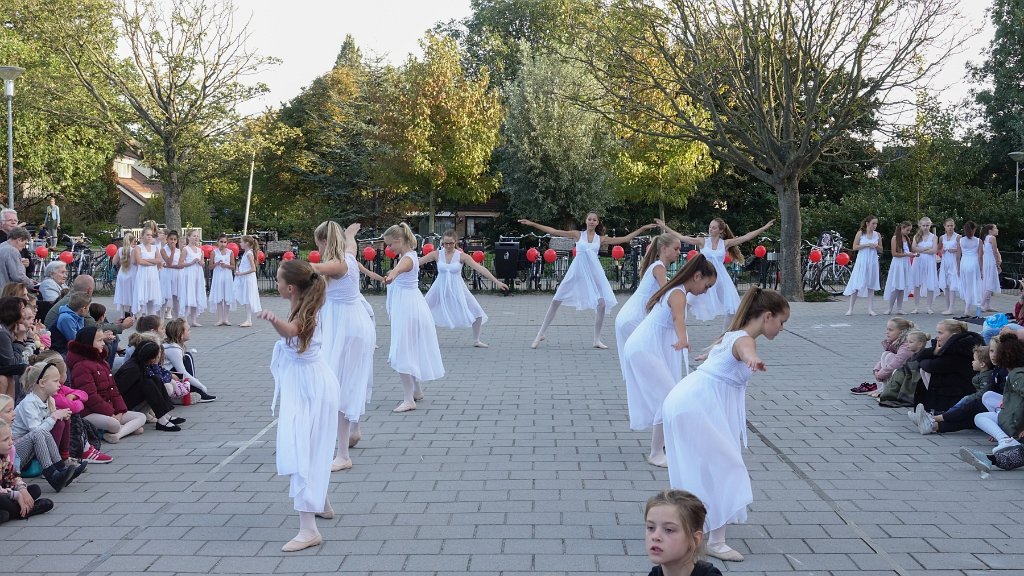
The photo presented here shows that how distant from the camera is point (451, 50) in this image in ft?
123

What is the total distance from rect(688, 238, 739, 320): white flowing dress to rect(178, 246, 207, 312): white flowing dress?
29.7 ft

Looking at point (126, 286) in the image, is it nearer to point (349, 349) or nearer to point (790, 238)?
point (349, 349)

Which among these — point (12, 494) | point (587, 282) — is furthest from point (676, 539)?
point (587, 282)

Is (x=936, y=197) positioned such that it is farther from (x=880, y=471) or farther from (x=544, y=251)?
(x=880, y=471)

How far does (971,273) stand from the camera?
56.0 ft

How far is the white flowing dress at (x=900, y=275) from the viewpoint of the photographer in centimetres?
1780

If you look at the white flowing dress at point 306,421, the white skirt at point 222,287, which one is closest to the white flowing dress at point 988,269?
the white skirt at point 222,287

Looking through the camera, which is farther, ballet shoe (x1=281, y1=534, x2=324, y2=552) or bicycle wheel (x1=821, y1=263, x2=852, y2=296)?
bicycle wheel (x1=821, y1=263, x2=852, y2=296)

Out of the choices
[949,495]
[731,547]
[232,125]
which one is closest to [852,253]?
[949,495]

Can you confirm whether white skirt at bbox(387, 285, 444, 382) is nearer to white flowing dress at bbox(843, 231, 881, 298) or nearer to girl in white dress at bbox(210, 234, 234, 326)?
girl in white dress at bbox(210, 234, 234, 326)

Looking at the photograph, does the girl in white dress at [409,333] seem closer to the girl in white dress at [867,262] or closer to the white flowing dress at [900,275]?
the girl in white dress at [867,262]

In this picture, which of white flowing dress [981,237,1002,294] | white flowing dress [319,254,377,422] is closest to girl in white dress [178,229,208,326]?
white flowing dress [319,254,377,422]

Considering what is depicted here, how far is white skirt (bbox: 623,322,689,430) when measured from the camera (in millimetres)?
6895

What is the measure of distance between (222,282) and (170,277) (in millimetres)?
919
